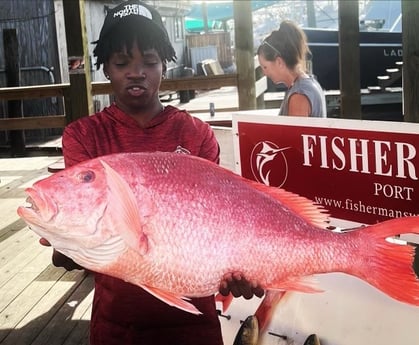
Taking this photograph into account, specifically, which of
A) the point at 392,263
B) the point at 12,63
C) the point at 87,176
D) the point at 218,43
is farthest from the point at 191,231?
the point at 218,43

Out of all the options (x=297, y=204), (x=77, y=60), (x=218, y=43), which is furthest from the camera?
(x=218, y=43)

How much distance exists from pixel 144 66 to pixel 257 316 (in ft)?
4.30

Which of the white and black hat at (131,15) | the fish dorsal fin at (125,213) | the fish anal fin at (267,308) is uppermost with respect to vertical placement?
the white and black hat at (131,15)

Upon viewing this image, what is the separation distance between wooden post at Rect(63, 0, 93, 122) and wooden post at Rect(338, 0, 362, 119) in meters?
2.27

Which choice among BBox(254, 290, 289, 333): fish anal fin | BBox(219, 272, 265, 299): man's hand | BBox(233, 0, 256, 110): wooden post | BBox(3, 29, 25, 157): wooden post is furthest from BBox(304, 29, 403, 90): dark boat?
BBox(219, 272, 265, 299): man's hand

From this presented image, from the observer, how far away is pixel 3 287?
4.42m

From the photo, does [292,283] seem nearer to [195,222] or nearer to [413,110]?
[195,222]

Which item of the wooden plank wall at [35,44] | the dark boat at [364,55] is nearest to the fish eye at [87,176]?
the wooden plank wall at [35,44]

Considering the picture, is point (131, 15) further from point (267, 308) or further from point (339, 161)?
point (267, 308)

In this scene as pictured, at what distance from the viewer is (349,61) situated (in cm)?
574

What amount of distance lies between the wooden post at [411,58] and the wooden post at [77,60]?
2.37 meters

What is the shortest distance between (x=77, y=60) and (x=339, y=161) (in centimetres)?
290

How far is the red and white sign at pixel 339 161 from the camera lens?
2244 millimetres

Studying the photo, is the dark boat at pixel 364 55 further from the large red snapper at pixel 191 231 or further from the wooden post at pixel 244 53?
the large red snapper at pixel 191 231
